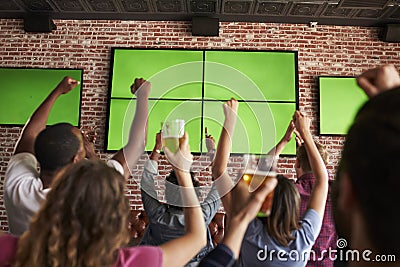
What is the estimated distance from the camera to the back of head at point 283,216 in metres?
1.85

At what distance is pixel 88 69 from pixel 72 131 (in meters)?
4.32

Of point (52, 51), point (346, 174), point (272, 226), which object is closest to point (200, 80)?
point (52, 51)

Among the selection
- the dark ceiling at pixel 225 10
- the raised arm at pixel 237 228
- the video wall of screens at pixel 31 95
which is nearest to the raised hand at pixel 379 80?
the raised arm at pixel 237 228

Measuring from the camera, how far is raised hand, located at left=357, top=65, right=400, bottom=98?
3.49 ft

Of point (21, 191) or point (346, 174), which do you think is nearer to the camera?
point (346, 174)

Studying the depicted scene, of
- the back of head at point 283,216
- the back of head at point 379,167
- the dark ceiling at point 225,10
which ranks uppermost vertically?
the dark ceiling at point 225,10

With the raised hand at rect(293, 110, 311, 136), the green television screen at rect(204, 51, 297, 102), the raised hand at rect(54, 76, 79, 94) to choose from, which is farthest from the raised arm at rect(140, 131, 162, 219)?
the green television screen at rect(204, 51, 297, 102)

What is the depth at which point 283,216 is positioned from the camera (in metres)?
1.86

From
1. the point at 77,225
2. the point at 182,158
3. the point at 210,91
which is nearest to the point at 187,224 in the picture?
the point at 182,158

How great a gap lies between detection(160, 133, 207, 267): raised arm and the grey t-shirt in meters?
0.55

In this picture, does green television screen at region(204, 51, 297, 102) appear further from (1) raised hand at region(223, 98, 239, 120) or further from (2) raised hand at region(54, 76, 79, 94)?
(1) raised hand at region(223, 98, 239, 120)

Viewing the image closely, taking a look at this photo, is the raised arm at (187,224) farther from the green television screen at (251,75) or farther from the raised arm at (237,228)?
the green television screen at (251,75)

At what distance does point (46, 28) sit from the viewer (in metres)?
5.95

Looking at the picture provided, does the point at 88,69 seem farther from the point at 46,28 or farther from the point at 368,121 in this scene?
the point at 368,121
